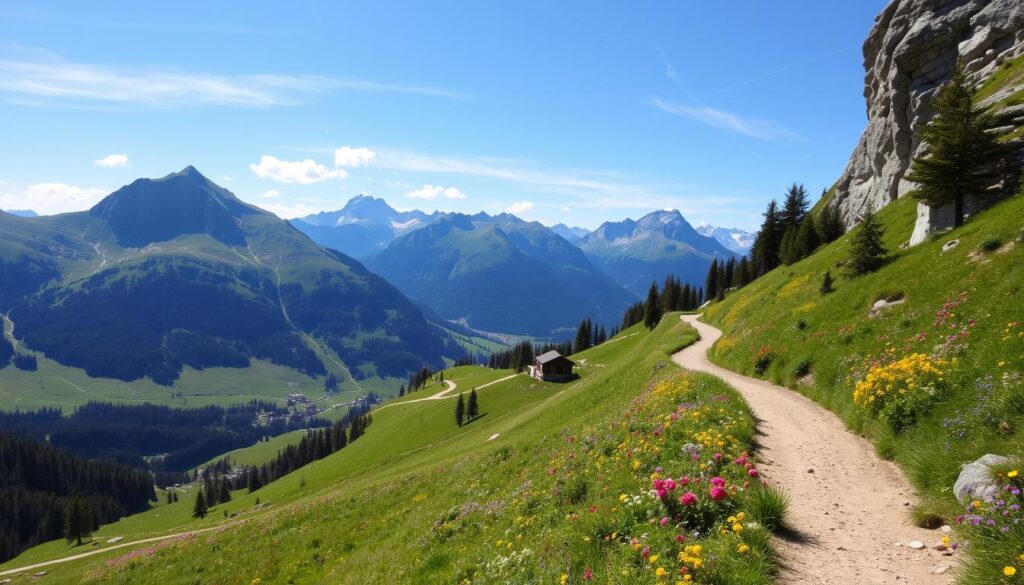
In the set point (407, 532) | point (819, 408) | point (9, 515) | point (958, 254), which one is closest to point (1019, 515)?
point (819, 408)

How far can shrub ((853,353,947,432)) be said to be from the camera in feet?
44.8

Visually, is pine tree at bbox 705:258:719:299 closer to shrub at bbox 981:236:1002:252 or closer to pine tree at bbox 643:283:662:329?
pine tree at bbox 643:283:662:329

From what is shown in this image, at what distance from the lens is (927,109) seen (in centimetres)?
5906

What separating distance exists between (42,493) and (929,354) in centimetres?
25640

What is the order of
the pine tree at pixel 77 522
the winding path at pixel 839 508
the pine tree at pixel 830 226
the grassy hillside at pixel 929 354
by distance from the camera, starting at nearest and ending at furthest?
the winding path at pixel 839 508
the grassy hillside at pixel 929 354
the pine tree at pixel 830 226
the pine tree at pixel 77 522

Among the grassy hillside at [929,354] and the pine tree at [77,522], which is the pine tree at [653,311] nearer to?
the grassy hillside at [929,354]

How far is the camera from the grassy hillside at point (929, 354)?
1073 centimetres

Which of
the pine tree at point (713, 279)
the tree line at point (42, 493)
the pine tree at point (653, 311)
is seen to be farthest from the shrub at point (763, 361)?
the tree line at point (42, 493)

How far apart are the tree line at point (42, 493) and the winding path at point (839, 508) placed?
19995cm

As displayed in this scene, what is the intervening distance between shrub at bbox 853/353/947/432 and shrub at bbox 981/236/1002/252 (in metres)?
11.8

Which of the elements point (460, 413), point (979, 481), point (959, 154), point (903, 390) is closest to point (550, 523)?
point (979, 481)

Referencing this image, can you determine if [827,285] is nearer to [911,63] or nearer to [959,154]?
[959,154]

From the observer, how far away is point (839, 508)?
10.6 meters

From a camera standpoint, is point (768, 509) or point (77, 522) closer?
point (768, 509)
